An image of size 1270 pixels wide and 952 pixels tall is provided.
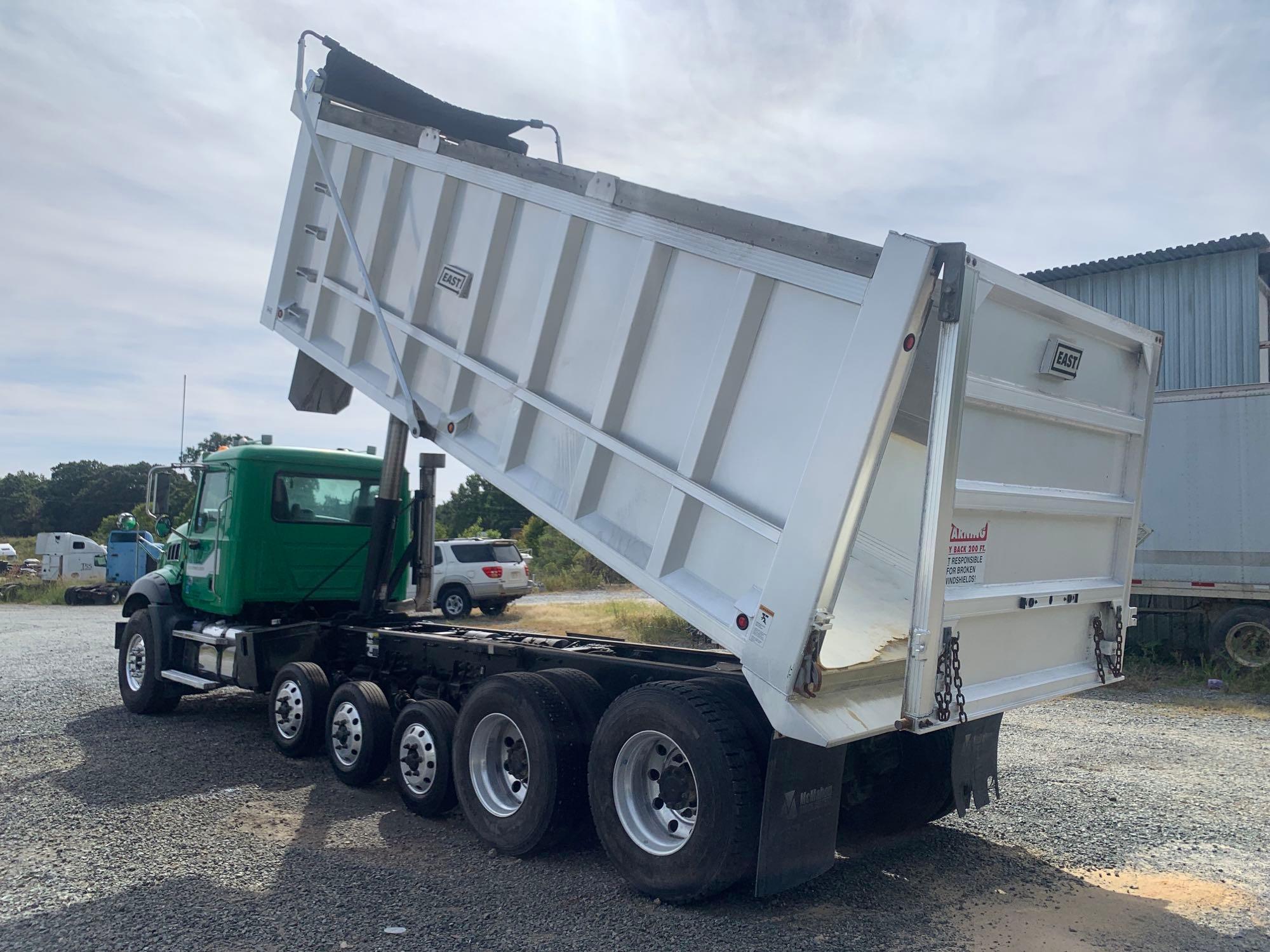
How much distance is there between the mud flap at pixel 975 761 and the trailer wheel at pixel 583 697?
6.06 feet

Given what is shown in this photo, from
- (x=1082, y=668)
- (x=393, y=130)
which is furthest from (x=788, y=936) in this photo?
(x=393, y=130)

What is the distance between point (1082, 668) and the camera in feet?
17.0

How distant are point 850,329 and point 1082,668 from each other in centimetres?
250

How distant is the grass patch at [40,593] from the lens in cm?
2759

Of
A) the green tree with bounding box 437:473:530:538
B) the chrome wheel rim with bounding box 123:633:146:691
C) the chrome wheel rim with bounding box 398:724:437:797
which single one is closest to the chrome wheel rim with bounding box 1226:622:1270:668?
the chrome wheel rim with bounding box 398:724:437:797

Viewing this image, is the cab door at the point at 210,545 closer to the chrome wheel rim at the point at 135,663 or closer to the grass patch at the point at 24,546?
the chrome wheel rim at the point at 135,663

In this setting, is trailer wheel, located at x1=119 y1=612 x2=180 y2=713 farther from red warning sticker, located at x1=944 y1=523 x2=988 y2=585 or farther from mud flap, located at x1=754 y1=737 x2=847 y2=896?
red warning sticker, located at x1=944 y1=523 x2=988 y2=585

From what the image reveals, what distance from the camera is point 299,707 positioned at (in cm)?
718

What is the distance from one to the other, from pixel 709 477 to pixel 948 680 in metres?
1.36

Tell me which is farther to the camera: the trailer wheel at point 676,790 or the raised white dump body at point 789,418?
the trailer wheel at point 676,790

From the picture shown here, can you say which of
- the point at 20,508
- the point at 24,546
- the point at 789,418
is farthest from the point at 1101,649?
the point at 20,508

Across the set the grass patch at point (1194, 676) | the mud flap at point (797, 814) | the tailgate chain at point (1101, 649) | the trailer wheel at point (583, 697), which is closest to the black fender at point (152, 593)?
the trailer wheel at point (583, 697)

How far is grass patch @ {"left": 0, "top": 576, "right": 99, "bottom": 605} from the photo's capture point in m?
27.6

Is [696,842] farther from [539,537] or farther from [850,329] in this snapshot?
[539,537]
